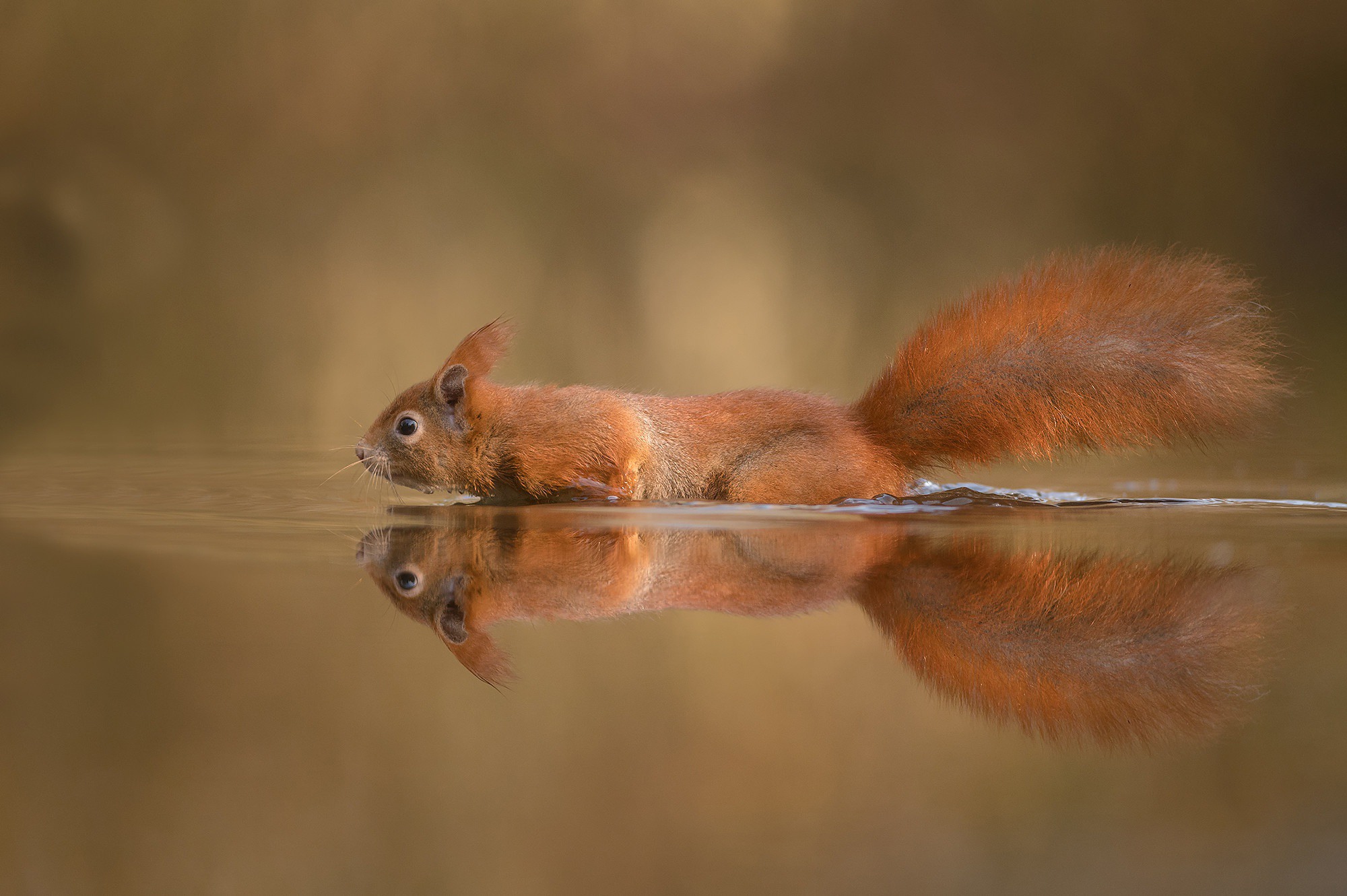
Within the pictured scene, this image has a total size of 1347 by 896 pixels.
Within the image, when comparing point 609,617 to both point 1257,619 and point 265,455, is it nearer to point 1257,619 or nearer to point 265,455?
point 1257,619

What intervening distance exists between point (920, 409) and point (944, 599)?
1162 mm

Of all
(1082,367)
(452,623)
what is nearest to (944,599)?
(452,623)

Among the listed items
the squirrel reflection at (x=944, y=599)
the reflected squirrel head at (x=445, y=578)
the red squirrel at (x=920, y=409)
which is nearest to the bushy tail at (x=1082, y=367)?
the red squirrel at (x=920, y=409)

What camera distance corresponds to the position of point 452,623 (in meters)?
1.18

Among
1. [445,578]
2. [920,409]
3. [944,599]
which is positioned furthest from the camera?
[920,409]

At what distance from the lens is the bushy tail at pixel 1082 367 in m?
2.12

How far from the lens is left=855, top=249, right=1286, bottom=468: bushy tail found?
2125mm

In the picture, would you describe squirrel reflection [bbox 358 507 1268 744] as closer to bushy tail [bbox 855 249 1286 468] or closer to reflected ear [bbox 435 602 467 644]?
reflected ear [bbox 435 602 467 644]

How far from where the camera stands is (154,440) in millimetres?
4457

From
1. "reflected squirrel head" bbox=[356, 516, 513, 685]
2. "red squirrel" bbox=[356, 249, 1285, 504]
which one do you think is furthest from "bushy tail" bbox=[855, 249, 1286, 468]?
"reflected squirrel head" bbox=[356, 516, 513, 685]

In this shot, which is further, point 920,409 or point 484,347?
point 484,347

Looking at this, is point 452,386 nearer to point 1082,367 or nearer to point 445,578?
point 445,578

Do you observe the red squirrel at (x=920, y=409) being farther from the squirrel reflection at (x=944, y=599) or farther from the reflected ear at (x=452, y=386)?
the squirrel reflection at (x=944, y=599)

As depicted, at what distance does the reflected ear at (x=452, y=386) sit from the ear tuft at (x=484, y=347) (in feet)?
0.14
